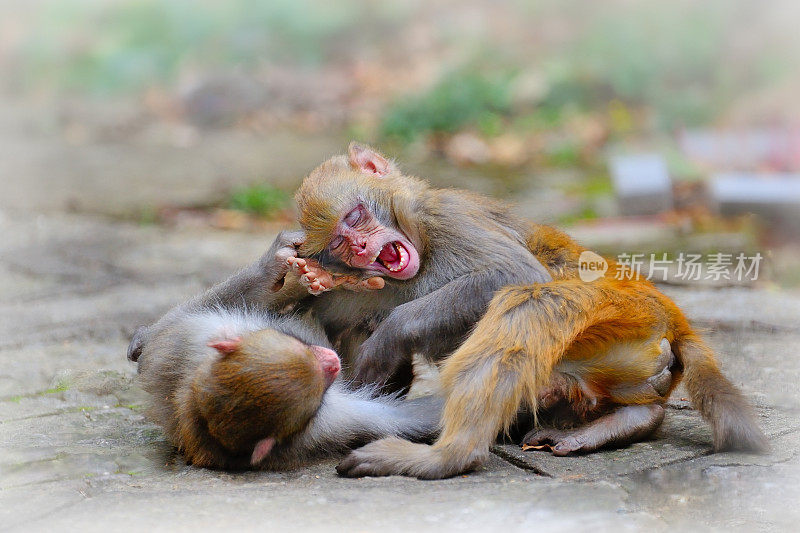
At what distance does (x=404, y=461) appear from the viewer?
13.3 feet

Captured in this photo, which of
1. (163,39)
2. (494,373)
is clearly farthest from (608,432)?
(163,39)

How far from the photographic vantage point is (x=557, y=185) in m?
12.8

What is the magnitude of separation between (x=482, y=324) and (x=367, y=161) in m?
1.43

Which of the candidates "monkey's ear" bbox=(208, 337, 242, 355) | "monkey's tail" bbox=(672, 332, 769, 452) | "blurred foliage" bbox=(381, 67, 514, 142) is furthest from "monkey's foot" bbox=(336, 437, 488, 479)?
"blurred foliage" bbox=(381, 67, 514, 142)

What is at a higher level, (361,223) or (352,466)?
(361,223)

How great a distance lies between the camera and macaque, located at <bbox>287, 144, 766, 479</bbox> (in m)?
4.06

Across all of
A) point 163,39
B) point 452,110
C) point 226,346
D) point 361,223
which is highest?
point 163,39

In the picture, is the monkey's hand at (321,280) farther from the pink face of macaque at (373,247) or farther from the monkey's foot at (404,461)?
the monkey's foot at (404,461)

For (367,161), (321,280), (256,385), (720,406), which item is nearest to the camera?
(256,385)

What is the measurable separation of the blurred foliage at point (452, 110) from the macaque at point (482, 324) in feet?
33.5

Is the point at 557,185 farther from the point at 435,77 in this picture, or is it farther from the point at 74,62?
the point at 74,62

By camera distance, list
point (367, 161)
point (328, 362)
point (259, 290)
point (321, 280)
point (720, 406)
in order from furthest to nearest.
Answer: point (367, 161)
point (259, 290)
point (321, 280)
point (328, 362)
point (720, 406)

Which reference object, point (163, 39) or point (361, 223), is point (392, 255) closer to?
point (361, 223)

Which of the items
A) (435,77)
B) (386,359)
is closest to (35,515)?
(386,359)
